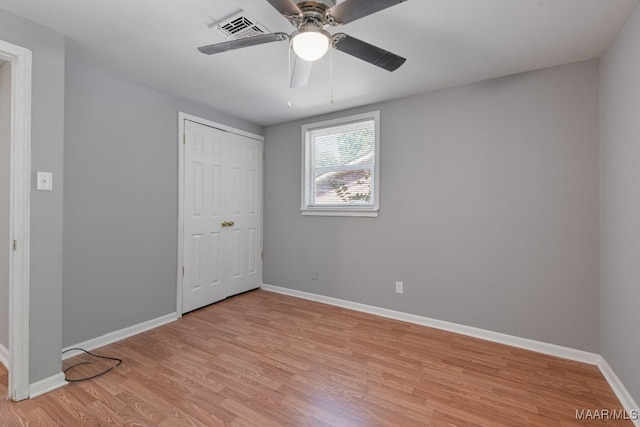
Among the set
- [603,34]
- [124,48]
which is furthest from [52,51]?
[603,34]

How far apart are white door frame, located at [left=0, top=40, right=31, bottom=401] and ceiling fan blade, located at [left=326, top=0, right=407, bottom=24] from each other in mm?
1891

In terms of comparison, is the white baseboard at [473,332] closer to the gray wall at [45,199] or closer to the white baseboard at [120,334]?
the white baseboard at [120,334]

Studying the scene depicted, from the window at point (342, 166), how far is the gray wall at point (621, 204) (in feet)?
5.98

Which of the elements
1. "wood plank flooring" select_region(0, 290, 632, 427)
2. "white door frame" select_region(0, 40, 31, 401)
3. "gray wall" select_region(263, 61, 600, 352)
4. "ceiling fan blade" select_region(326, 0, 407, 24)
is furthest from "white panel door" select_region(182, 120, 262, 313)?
"ceiling fan blade" select_region(326, 0, 407, 24)

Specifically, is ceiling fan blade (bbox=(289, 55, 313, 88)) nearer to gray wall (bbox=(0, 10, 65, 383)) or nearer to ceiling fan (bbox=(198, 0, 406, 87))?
ceiling fan (bbox=(198, 0, 406, 87))

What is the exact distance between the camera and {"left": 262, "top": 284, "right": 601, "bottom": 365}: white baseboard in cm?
226

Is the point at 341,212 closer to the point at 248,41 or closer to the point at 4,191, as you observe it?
the point at 248,41

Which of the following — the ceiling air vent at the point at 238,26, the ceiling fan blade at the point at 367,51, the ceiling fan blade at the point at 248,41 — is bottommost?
the ceiling fan blade at the point at 367,51

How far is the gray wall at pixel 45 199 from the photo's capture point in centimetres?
179

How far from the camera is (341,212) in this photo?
3467 millimetres

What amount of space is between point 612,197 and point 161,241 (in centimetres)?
376

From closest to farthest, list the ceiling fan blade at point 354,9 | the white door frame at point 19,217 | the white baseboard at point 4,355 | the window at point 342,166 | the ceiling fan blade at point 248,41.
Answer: the ceiling fan blade at point 354,9 < the ceiling fan blade at point 248,41 < the white door frame at point 19,217 < the white baseboard at point 4,355 < the window at point 342,166

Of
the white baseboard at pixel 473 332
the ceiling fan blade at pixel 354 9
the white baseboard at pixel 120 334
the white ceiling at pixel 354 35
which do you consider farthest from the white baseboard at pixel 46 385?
the ceiling fan blade at pixel 354 9

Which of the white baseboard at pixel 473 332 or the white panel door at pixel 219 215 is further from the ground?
the white panel door at pixel 219 215
